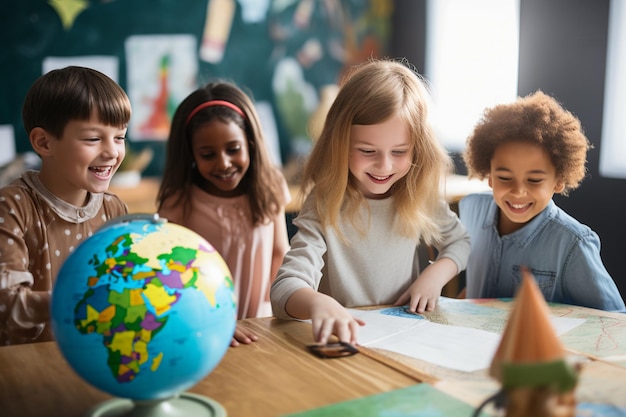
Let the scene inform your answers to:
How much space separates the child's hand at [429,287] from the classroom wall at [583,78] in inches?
64.1

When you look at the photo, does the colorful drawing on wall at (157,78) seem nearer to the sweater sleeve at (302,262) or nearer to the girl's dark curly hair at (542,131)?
the sweater sleeve at (302,262)

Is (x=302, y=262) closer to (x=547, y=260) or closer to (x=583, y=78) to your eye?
(x=547, y=260)

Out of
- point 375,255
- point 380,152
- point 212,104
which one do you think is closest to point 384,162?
point 380,152

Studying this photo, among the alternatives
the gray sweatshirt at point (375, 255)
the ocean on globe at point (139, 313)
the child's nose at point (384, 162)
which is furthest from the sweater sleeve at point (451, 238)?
the ocean on globe at point (139, 313)

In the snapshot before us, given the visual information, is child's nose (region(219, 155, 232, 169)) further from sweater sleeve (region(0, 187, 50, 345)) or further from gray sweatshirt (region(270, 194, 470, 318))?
sweater sleeve (region(0, 187, 50, 345))

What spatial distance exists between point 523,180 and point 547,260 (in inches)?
10.2

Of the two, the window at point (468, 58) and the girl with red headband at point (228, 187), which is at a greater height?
the window at point (468, 58)

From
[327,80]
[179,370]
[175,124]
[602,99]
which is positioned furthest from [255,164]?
[327,80]

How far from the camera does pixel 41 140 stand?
67.7 inches

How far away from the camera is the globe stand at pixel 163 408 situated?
3.31 feet

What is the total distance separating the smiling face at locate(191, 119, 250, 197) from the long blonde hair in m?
0.38

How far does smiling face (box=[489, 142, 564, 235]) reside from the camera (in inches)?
74.2

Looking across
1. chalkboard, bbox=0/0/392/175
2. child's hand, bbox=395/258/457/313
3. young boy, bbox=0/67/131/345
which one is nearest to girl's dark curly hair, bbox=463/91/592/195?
child's hand, bbox=395/258/457/313

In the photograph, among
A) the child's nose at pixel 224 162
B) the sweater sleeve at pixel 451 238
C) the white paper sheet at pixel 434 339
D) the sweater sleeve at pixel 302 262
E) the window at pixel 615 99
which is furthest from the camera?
the window at pixel 615 99
